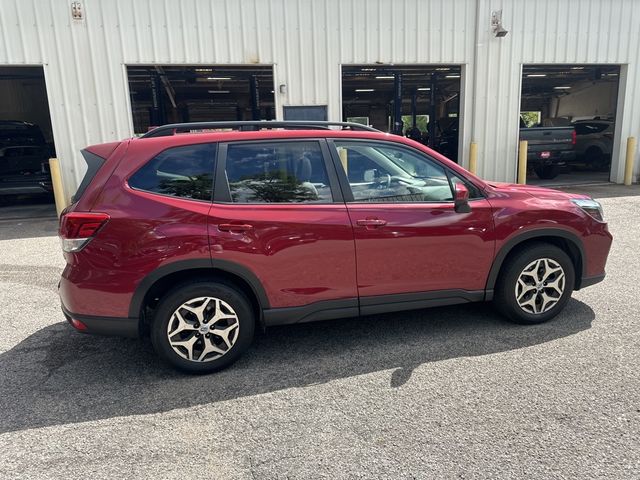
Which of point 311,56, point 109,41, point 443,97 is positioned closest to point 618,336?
point 311,56

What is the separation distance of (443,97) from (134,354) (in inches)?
1036

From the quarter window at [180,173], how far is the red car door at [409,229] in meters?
0.99

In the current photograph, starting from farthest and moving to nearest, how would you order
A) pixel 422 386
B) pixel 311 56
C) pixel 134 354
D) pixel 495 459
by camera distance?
1. pixel 311 56
2. pixel 134 354
3. pixel 422 386
4. pixel 495 459

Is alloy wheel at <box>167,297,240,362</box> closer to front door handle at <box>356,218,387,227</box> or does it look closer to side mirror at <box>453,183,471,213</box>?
front door handle at <box>356,218,387,227</box>

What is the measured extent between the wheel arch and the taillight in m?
3.00

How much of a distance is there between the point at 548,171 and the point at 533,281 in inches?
500

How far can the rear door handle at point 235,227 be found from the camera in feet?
10.6

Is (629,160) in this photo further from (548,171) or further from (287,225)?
(287,225)

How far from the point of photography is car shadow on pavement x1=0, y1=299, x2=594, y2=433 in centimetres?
307

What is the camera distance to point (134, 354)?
12.3 ft

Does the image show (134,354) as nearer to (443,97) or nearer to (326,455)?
(326,455)

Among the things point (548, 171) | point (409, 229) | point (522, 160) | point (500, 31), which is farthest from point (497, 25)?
point (409, 229)

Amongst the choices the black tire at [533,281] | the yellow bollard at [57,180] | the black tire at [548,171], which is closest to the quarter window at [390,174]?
the black tire at [533,281]

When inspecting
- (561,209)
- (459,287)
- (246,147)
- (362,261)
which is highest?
(246,147)
